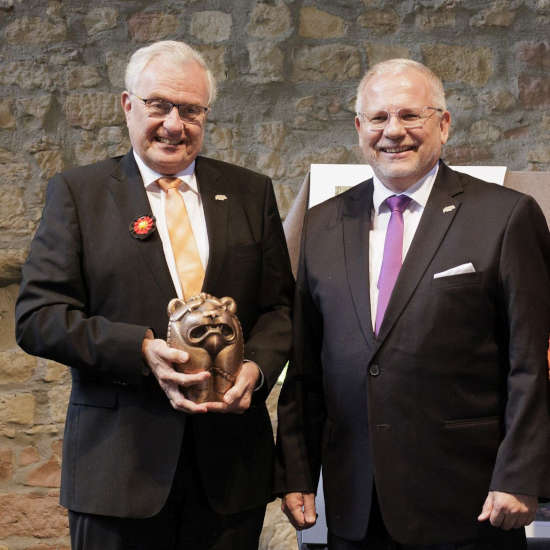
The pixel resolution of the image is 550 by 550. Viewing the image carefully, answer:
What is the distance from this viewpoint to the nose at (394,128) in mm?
2254

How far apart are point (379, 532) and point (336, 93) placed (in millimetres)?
2324

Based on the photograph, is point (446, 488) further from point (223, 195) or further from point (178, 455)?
point (223, 195)

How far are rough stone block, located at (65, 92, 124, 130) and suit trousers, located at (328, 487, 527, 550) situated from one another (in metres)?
2.36

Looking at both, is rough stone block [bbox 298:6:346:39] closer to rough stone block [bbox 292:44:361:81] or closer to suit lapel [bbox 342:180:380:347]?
rough stone block [bbox 292:44:361:81]

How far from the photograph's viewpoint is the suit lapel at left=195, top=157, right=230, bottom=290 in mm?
2162

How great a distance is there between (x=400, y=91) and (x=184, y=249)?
0.70 metres

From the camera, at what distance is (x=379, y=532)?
2.13 metres

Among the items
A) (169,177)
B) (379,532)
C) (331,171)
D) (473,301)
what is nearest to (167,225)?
(169,177)

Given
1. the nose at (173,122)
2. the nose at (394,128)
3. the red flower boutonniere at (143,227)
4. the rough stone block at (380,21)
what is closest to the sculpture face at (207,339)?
the red flower boutonniere at (143,227)

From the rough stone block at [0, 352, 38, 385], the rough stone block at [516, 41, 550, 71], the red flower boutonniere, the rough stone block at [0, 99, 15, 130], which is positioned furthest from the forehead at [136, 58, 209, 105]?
the rough stone block at [516, 41, 550, 71]

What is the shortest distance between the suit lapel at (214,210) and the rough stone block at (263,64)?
1651 millimetres

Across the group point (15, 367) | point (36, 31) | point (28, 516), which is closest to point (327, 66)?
point (36, 31)

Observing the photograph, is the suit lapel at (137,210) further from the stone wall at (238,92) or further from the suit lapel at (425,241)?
the stone wall at (238,92)

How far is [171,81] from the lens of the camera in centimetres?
223
